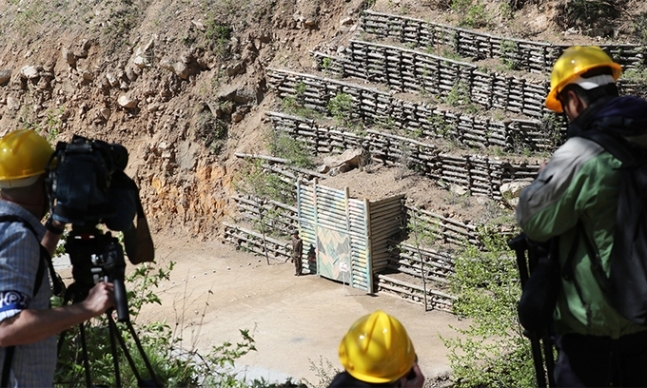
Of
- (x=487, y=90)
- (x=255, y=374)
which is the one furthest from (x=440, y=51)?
(x=255, y=374)

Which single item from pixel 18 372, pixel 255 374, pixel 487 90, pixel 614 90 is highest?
pixel 614 90

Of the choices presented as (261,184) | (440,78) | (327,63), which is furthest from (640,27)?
(261,184)

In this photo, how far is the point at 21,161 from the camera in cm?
407

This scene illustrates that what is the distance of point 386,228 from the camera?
19.6 m

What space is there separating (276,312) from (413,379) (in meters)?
14.5

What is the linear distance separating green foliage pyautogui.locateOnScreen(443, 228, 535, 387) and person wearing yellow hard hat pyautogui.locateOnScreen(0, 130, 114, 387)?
35.0 ft

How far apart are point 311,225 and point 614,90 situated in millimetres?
16722

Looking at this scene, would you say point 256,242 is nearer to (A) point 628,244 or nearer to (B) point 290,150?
(B) point 290,150

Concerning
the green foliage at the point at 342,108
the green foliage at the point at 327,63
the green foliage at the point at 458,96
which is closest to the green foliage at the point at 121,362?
the green foliage at the point at 458,96

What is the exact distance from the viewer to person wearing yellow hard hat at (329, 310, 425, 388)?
3984 millimetres

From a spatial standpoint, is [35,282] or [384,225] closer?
[35,282]

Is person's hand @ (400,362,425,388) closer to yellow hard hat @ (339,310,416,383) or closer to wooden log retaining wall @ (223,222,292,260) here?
yellow hard hat @ (339,310,416,383)

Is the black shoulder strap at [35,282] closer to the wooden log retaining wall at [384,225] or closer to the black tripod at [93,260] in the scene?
the black tripod at [93,260]

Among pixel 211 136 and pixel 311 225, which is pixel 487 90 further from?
pixel 211 136
